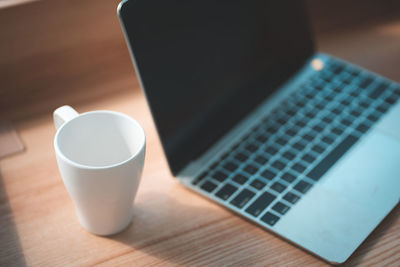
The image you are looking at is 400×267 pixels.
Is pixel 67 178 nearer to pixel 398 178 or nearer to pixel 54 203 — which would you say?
pixel 54 203

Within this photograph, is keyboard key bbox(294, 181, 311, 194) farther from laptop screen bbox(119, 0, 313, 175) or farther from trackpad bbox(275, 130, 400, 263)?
laptop screen bbox(119, 0, 313, 175)

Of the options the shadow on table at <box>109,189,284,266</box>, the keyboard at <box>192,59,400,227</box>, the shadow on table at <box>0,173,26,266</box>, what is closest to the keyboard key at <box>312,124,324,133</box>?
the keyboard at <box>192,59,400,227</box>

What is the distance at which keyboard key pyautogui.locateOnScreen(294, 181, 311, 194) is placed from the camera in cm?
67

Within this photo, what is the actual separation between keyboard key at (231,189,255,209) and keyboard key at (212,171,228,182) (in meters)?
0.04

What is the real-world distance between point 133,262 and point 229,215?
0.14m

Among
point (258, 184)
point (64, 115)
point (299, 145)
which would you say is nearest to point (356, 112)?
point (299, 145)

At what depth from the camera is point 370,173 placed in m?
0.69

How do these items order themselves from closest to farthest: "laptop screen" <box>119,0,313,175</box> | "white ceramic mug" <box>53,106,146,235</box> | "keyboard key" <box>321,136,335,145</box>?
"white ceramic mug" <box>53,106,146,235</box> < "laptop screen" <box>119,0,313,175</box> < "keyboard key" <box>321,136,335,145</box>

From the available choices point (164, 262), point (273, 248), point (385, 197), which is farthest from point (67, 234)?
point (385, 197)

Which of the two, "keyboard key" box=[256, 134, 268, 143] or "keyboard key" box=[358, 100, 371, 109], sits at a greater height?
"keyboard key" box=[256, 134, 268, 143]

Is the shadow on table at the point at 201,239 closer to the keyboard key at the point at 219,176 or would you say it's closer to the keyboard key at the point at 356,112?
the keyboard key at the point at 219,176

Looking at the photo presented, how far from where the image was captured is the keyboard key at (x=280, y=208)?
2.09ft

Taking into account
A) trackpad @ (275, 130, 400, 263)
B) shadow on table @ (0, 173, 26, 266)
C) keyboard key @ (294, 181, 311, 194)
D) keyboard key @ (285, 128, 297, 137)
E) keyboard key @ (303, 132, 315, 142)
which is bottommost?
trackpad @ (275, 130, 400, 263)

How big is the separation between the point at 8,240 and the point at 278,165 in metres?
0.38
